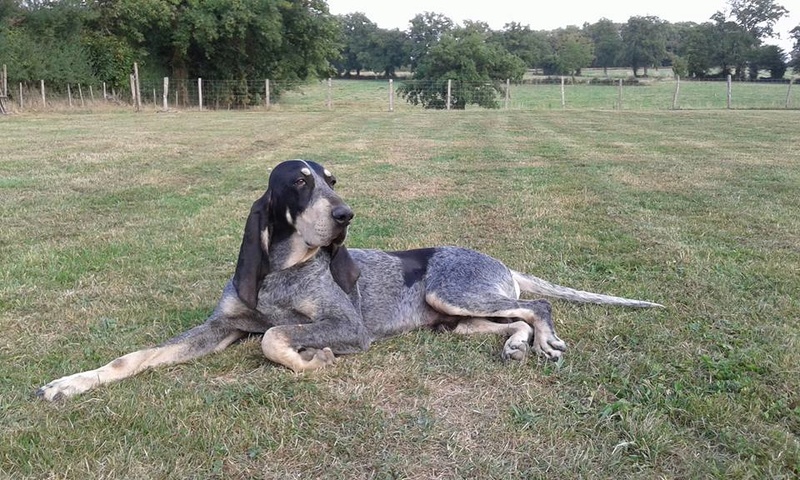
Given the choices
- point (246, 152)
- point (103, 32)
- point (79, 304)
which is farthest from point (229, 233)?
point (103, 32)

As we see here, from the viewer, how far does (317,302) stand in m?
4.08

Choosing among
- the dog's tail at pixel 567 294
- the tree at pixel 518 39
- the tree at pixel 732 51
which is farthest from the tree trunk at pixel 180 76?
the tree at pixel 732 51

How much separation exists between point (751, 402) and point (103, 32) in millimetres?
40155

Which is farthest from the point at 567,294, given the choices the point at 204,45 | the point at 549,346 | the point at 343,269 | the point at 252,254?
the point at 204,45

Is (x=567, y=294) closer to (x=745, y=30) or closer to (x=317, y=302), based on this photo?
(x=317, y=302)

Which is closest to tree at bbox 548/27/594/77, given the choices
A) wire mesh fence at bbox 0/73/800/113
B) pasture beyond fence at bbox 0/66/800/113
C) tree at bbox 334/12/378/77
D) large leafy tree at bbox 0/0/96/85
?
tree at bbox 334/12/378/77

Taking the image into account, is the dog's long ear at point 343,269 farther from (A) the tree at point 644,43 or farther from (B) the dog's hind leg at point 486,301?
(A) the tree at point 644,43

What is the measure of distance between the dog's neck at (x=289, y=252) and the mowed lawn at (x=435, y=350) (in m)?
0.56

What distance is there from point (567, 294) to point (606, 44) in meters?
115

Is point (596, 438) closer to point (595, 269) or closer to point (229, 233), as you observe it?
point (595, 269)

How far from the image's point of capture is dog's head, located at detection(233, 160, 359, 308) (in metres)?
3.85

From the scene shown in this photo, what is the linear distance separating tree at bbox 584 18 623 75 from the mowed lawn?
10418cm

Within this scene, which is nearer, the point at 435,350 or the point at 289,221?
the point at 289,221

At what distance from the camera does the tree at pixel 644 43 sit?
10394cm
